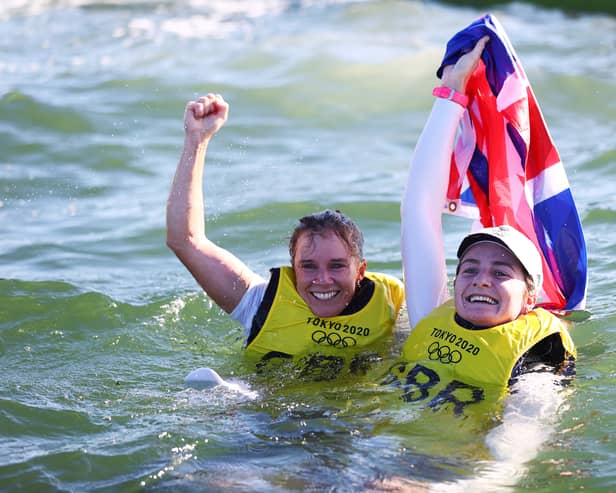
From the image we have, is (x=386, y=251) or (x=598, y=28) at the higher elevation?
(x=598, y=28)

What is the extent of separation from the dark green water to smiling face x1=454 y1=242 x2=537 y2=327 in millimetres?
533

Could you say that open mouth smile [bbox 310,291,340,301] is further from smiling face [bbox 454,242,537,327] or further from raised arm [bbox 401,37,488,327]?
smiling face [bbox 454,242,537,327]

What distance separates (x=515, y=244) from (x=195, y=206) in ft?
5.60

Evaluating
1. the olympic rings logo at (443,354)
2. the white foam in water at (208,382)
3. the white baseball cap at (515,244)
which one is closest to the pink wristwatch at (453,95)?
the white baseball cap at (515,244)

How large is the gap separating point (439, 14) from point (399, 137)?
790 centimetres

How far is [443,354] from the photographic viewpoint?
5.49 m

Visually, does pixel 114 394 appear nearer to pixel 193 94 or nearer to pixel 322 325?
pixel 322 325

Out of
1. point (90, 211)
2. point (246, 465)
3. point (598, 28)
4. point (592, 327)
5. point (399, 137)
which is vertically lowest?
point (246, 465)

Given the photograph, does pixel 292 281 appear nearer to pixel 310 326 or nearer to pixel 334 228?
pixel 310 326

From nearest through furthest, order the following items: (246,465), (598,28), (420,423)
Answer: (246,465) → (420,423) → (598,28)

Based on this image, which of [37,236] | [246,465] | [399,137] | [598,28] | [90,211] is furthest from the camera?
[598,28]

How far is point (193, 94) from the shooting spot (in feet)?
45.0

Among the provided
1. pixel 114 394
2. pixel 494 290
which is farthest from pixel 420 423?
pixel 114 394

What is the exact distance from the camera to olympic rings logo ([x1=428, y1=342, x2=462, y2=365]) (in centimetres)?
545
